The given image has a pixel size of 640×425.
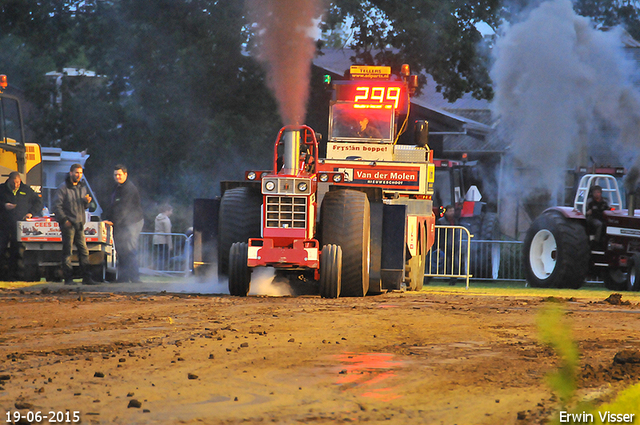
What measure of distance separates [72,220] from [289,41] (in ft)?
27.0

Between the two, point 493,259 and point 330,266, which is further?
point 493,259

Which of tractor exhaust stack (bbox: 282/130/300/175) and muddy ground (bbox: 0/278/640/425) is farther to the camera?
tractor exhaust stack (bbox: 282/130/300/175)

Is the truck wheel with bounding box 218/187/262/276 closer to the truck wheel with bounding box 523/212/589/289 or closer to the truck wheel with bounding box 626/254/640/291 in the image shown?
the truck wheel with bounding box 523/212/589/289

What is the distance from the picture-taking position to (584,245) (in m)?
16.2

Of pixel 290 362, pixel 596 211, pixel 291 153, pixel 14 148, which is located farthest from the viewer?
pixel 14 148

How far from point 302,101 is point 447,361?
16427 mm

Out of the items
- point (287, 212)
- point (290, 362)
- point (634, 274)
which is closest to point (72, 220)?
point (287, 212)

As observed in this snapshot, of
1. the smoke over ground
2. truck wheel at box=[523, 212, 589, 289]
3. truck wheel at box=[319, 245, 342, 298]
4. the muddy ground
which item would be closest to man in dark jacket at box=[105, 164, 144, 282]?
the muddy ground

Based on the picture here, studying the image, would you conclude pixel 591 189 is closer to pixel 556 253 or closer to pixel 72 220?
pixel 556 253

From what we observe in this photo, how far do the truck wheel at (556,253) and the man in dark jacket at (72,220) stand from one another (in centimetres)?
826

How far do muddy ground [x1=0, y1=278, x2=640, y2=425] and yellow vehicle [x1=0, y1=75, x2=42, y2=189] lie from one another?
748 cm

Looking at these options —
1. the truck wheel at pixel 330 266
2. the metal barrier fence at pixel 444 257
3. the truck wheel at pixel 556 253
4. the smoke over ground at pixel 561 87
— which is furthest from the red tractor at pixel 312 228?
the smoke over ground at pixel 561 87

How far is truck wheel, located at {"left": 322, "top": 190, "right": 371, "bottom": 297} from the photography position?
1165 cm

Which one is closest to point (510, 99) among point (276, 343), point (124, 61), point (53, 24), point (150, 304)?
point (124, 61)
